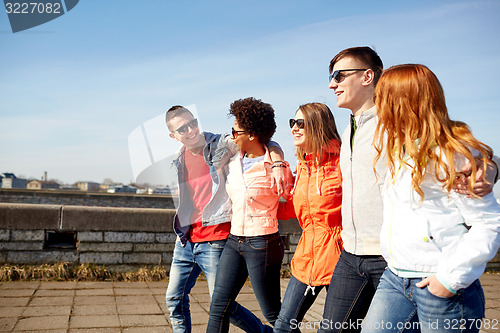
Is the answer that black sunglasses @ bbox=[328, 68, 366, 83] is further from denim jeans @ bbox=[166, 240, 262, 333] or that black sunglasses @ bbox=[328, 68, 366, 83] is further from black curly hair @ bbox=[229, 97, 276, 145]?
denim jeans @ bbox=[166, 240, 262, 333]

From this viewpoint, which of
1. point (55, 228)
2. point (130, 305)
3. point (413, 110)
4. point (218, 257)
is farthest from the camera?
point (55, 228)

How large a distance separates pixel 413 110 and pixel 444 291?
699 mm

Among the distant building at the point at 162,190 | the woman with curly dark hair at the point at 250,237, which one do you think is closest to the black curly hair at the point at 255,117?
the woman with curly dark hair at the point at 250,237

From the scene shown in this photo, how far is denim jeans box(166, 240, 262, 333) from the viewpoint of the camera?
3.27m

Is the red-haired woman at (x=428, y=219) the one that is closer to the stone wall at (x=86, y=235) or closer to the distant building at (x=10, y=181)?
the stone wall at (x=86, y=235)

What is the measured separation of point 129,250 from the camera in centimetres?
635

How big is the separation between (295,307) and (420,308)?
102 centimetres

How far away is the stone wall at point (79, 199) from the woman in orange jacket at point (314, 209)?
2907 cm

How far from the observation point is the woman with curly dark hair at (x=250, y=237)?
3.06 metres

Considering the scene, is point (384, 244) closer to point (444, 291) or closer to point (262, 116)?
point (444, 291)

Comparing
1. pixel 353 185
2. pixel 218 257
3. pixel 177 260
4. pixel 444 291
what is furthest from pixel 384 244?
pixel 177 260

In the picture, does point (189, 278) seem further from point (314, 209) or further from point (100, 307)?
point (100, 307)

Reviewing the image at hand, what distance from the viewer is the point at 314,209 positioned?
280 centimetres

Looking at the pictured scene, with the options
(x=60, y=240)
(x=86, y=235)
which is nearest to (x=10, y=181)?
(x=60, y=240)
